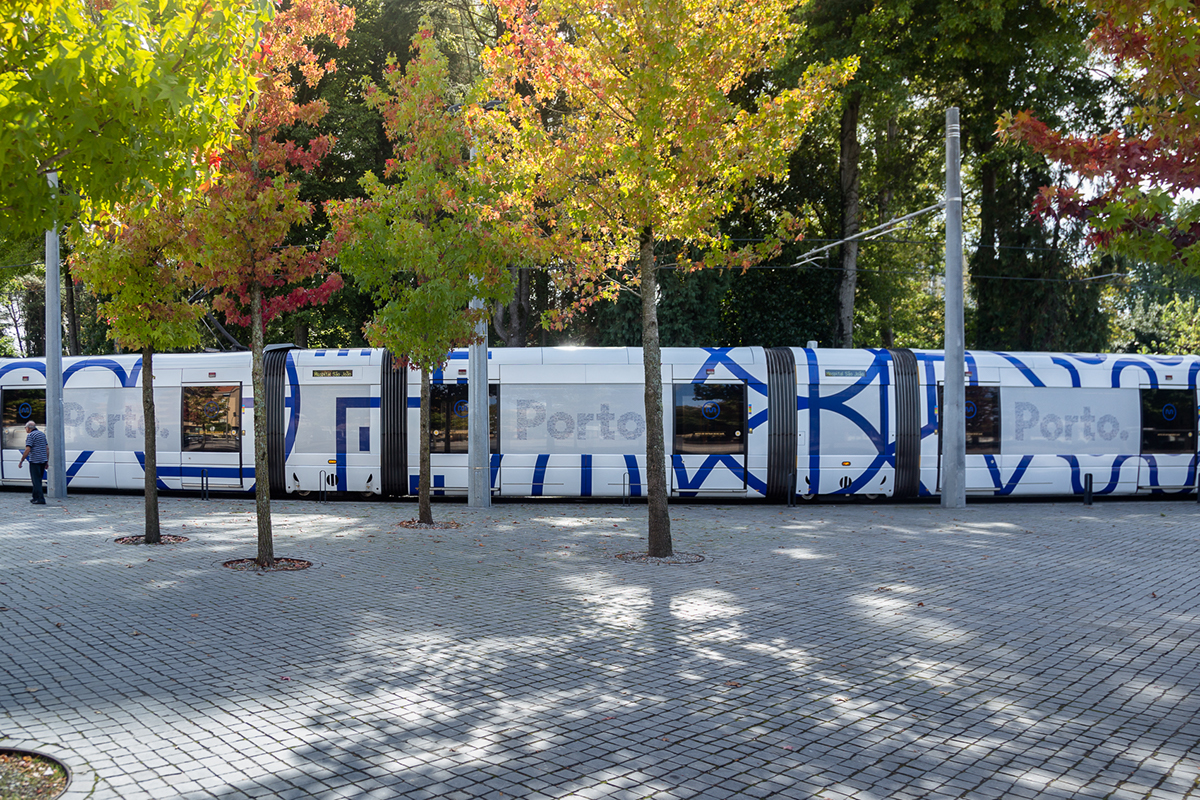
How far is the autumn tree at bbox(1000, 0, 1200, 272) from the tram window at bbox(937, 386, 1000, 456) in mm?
12276

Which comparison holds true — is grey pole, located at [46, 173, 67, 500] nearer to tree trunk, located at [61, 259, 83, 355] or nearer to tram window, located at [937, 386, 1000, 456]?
tree trunk, located at [61, 259, 83, 355]

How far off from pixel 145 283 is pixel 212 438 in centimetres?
795

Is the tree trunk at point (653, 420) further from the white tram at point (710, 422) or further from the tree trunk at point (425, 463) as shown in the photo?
the white tram at point (710, 422)

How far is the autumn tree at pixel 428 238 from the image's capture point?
13281mm

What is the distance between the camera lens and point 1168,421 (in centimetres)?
1897

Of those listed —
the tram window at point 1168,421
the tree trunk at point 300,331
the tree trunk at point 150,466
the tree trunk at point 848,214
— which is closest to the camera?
the tree trunk at point 150,466

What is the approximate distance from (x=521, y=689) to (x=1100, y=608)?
19.1ft

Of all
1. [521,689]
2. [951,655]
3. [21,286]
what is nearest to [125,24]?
[521,689]

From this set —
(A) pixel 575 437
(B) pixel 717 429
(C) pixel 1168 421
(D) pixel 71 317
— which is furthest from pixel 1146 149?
(D) pixel 71 317

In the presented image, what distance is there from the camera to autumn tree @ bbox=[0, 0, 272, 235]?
14.8 ft

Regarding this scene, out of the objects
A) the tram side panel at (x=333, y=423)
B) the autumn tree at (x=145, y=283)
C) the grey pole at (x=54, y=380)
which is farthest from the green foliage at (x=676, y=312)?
the autumn tree at (x=145, y=283)

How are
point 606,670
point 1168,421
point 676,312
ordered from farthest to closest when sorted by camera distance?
point 676,312 → point 1168,421 → point 606,670

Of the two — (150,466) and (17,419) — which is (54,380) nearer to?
(17,419)

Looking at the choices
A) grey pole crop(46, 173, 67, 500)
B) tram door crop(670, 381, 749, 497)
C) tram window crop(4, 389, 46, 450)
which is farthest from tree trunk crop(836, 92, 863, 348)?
tram window crop(4, 389, 46, 450)
